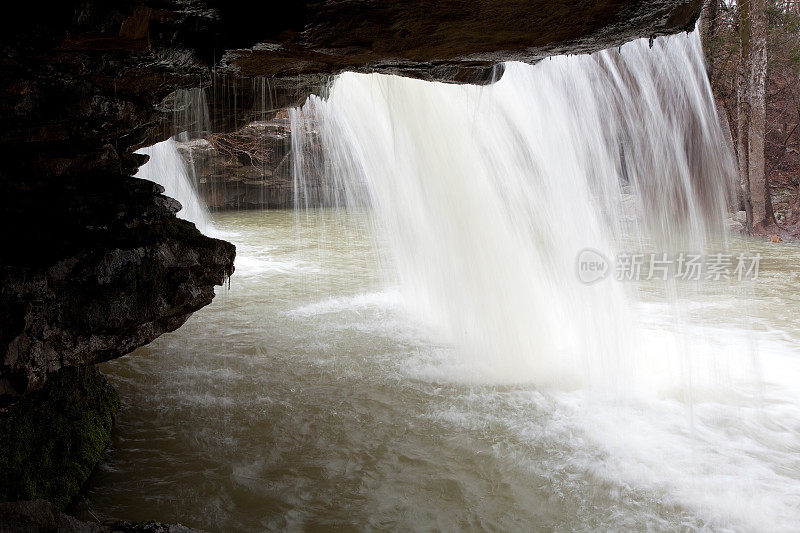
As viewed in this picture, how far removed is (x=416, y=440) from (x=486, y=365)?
1.79m

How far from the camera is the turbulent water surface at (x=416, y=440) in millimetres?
3518

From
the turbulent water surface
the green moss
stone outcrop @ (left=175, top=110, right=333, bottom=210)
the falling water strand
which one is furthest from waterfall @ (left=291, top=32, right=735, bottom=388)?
stone outcrop @ (left=175, top=110, right=333, bottom=210)

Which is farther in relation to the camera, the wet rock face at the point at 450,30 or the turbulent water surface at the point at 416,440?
the turbulent water surface at the point at 416,440

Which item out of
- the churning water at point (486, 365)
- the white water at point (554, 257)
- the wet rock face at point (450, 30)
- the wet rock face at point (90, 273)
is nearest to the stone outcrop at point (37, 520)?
the wet rock face at point (90, 273)

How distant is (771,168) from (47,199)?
72.9 ft

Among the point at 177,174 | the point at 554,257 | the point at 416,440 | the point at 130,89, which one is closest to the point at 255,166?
the point at 177,174

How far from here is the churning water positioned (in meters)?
A: 3.65

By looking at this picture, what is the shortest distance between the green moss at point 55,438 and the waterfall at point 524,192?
3382 millimetres

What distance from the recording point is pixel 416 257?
316 inches

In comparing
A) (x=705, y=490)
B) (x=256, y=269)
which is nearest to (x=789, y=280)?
(x=705, y=490)

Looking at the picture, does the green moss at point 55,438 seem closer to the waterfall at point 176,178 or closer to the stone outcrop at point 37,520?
the stone outcrop at point 37,520

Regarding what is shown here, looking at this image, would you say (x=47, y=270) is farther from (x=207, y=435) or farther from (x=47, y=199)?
(x=207, y=435)

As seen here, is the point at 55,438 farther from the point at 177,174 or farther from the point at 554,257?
the point at 177,174

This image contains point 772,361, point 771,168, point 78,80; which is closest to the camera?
point 78,80
